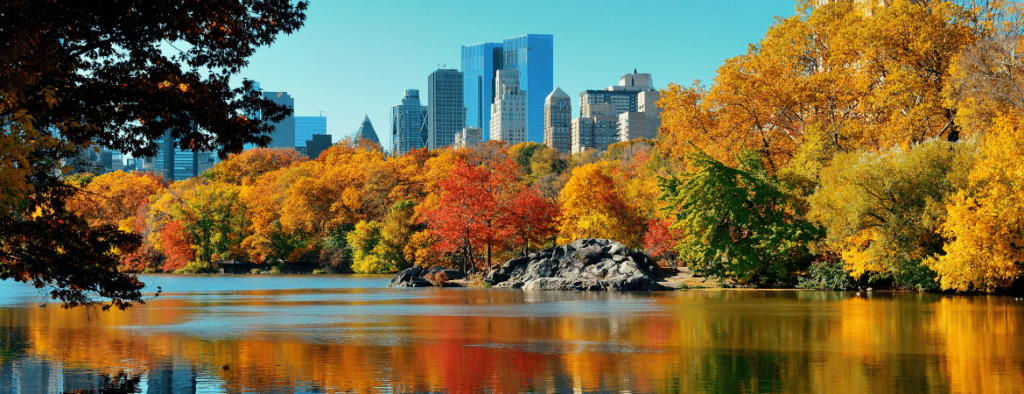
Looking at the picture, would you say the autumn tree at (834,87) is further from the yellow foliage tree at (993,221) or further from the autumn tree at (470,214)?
the autumn tree at (470,214)

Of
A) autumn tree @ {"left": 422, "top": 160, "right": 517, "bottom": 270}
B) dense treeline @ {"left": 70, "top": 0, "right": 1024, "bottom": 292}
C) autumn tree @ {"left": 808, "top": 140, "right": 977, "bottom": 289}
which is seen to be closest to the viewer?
dense treeline @ {"left": 70, "top": 0, "right": 1024, "bottom": 292}

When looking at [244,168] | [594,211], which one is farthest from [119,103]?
[244,168]

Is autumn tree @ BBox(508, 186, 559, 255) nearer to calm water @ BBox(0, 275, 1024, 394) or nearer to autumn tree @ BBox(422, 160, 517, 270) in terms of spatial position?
autumn tree @ BBox(422, 160, 517, 270)

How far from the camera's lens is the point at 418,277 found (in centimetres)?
4828

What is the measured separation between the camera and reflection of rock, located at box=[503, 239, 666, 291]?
40.4 m

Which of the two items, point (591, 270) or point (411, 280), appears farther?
point (411, 280)

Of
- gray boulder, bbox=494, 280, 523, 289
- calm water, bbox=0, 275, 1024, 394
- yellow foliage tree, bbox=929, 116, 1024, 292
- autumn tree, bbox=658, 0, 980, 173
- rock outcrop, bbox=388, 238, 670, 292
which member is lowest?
gray boulder, bbox=494, 280, 523, 289

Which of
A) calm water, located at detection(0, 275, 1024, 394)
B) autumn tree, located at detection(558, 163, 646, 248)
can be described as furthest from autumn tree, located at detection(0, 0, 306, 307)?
autumn tree, located at detection(558, 163, 646, 248)

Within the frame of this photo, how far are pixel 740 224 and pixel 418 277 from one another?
1796cm

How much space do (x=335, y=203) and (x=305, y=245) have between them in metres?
4.48

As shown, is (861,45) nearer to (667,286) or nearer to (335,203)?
(667,286)

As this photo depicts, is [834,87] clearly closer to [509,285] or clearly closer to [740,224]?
[740,224]

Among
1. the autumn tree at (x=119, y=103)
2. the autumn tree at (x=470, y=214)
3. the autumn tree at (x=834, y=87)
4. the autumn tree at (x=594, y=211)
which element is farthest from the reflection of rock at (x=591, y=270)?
the autumn tree at (x=119, y=103)

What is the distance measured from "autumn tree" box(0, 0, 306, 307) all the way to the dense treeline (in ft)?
22.3
